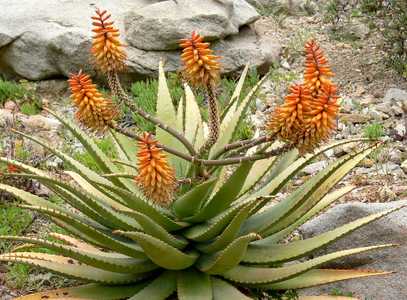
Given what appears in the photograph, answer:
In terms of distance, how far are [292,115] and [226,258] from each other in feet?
2.78

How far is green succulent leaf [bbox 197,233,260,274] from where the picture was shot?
349 cm

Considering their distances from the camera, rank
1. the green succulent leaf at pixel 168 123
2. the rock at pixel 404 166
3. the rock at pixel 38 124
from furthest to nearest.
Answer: the rock at pixel 38 124 → the rock at pixel 404 166 → the green succulent leaf at pixel 168 123

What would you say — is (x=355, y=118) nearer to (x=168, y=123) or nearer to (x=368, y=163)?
(x=368, y=163)

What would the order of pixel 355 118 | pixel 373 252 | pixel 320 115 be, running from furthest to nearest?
pixel 355 118, pixel 373 252, pixel 320 115

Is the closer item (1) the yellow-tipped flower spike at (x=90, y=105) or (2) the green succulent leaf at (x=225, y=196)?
(1) the yellow-tipped flower spike at (x=90, y=105)

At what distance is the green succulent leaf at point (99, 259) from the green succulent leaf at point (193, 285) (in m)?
0.18

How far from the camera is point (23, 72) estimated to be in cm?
776

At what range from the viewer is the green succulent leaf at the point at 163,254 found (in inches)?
137

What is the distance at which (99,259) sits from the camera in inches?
148

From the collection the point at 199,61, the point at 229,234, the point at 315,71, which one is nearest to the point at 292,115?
the point at 315,71

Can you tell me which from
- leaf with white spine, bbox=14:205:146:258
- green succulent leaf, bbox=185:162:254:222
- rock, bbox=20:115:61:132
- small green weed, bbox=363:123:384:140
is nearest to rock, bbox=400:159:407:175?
small green weed, bbox=363:123:384:140

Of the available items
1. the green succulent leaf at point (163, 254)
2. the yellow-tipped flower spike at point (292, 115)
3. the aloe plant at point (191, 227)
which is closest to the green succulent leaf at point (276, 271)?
the aloe plant at point (191, 227)

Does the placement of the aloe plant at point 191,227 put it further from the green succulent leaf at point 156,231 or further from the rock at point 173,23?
the rock at point 173,23

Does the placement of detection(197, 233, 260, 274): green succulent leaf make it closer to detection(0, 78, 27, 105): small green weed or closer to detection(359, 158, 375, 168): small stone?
detection(359, 158, 375, 168): small stone
